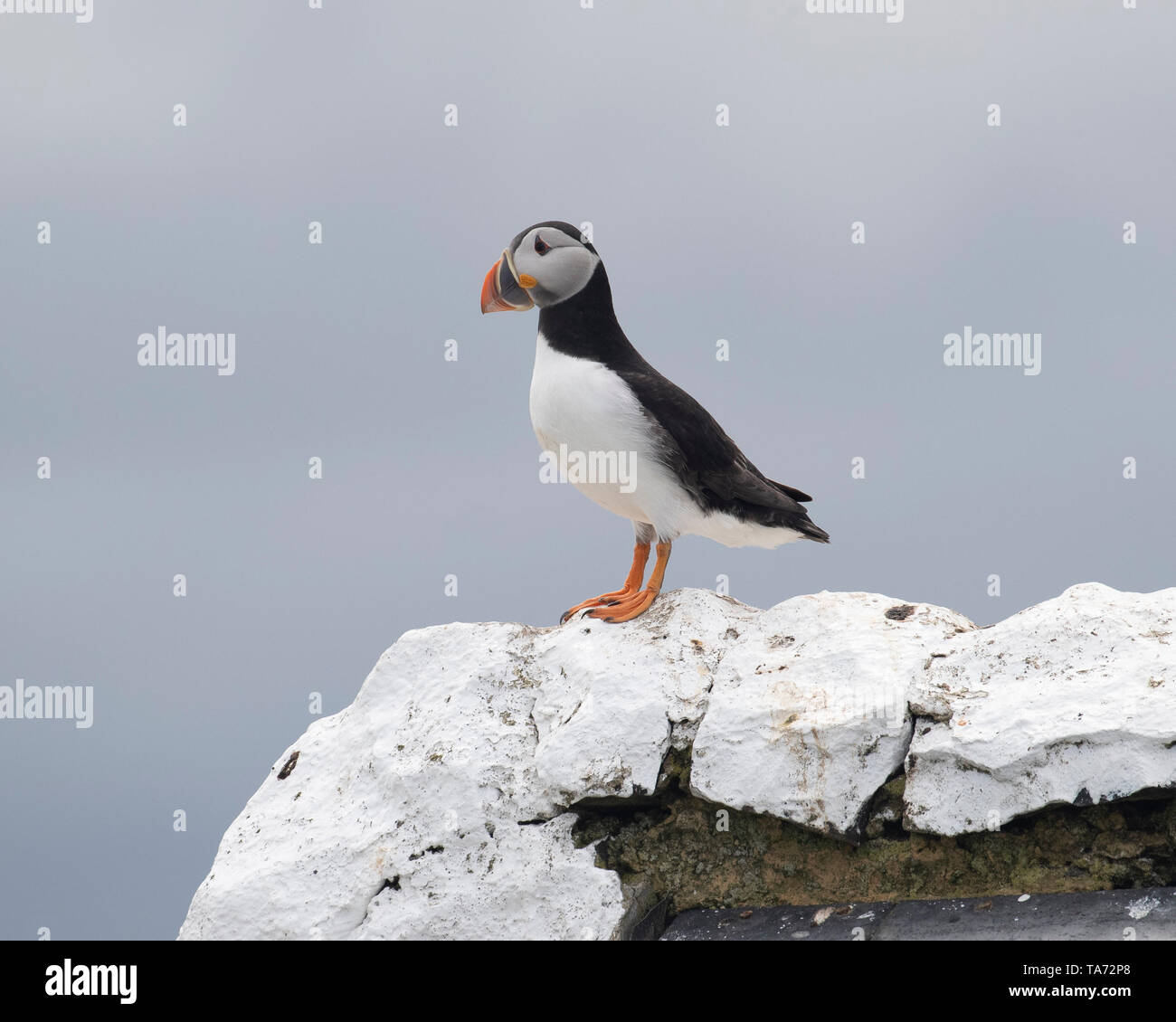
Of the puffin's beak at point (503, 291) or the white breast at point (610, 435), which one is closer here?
the white breast at point (610, 435)

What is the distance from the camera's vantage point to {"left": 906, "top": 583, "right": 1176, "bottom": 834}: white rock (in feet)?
19.1

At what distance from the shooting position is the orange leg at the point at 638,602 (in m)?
7.49

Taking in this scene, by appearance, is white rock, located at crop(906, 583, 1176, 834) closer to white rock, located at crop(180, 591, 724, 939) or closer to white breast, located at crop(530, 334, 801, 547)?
white rock, located at crop(180, 591, 724, 939)

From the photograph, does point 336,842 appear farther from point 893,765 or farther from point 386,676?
point 893,765

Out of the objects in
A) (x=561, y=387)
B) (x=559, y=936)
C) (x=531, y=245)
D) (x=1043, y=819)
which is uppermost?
(x=531, y=245)

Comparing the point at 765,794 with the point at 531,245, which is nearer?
the point at 765,794

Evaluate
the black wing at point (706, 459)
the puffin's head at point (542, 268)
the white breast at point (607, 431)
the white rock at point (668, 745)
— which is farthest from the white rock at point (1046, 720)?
the puffin's head at point (542, 268)

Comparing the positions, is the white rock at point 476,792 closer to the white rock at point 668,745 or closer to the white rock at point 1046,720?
the white rock at point 668,745

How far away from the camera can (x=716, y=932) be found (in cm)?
613

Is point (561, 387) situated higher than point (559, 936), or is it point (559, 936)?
point (561, 387)

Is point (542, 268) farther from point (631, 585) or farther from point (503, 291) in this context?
point (631, 585)

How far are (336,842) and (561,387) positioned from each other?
3.13 m

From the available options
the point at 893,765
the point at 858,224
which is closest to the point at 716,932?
the point at 893,765

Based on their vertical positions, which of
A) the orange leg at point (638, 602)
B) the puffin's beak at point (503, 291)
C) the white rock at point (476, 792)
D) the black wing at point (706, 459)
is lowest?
the white rock at point (476, 792)
